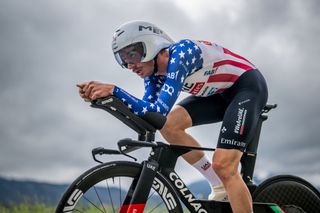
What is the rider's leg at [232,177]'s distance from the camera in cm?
503

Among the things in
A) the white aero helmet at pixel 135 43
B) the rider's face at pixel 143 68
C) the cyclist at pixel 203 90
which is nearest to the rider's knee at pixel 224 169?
the cyclist at pixel 203 90

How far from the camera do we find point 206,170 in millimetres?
5727

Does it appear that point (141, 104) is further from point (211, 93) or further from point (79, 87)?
point (211, 93)

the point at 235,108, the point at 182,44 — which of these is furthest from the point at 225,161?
the point at 182,44

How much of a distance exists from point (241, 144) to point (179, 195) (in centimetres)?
84

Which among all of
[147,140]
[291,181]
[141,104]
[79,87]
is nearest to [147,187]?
[147,140]

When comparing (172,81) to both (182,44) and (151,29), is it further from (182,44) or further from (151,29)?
(151,29)

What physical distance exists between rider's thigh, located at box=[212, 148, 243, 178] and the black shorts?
62 millimetres

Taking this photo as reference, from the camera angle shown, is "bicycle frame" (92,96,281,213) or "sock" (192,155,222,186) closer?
"bicycle frame" (92,96,281,213)

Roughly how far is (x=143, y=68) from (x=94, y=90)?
1075 millimetres

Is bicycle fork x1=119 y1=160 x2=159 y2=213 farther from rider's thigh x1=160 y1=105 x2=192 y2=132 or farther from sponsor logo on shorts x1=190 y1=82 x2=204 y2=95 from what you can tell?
sponsor logo on shorts x1=190 y1=82 x2=204 y2=95

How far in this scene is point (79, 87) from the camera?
4324mm

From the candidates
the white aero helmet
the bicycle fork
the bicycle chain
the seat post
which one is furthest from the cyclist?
the bicycle chain

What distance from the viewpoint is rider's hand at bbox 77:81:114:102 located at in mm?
4215
